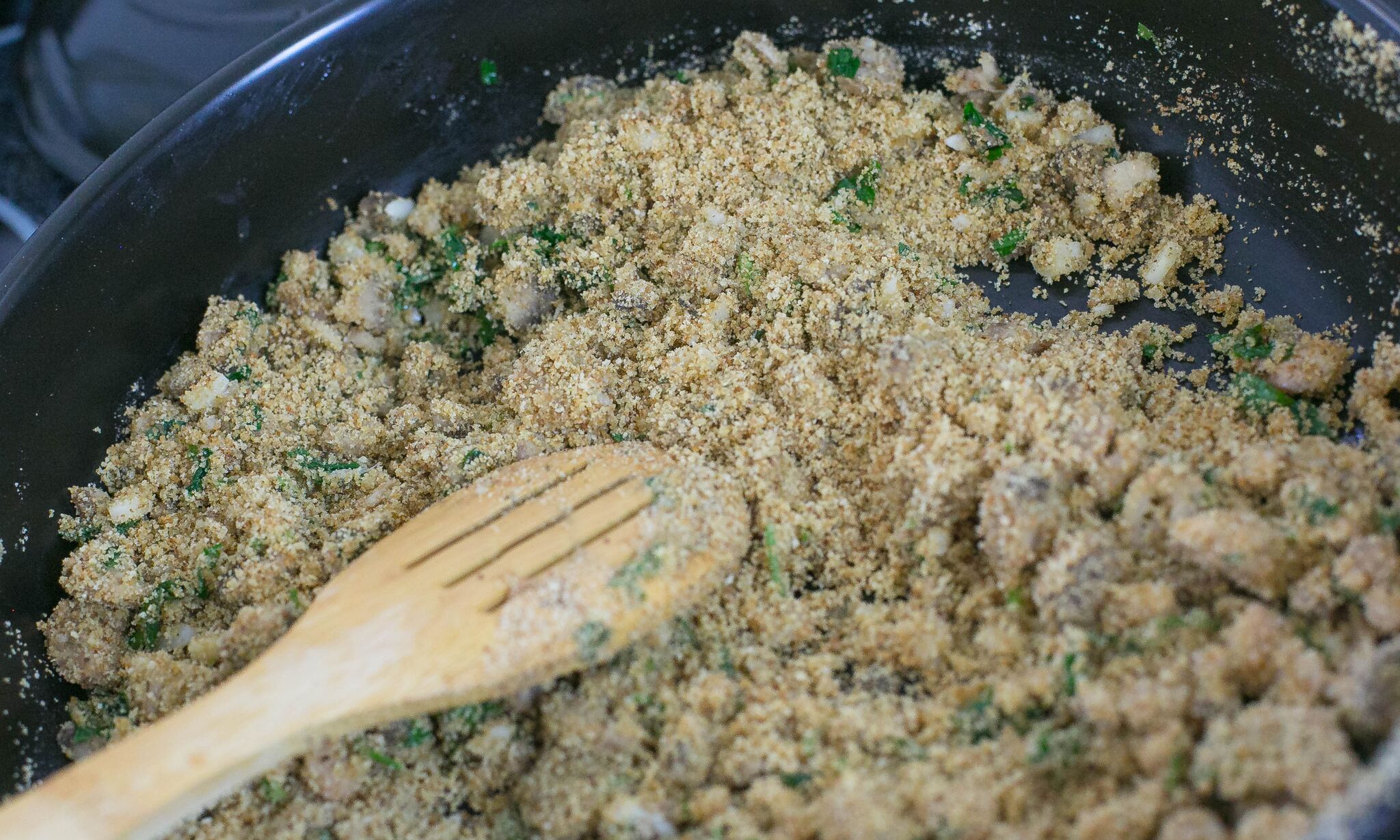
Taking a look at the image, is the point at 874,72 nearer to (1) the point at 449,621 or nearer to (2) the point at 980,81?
(2) the point at 980,81

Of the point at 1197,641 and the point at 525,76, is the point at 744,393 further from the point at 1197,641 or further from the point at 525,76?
the point at 525,76

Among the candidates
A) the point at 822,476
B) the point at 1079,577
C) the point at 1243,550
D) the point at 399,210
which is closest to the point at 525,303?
the point at 399,210

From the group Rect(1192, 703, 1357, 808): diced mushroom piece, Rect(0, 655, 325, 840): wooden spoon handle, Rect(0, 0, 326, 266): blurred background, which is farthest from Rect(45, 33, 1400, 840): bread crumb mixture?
Rect(0, 0, 326, 266): blurred background

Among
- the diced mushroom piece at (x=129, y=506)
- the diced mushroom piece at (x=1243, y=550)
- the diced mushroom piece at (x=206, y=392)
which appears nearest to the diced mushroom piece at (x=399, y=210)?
the diced mushroom piece at (x=206, y=392)

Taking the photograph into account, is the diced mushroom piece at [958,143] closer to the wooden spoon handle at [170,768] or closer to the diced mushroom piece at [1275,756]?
the diced mushroom piece at [1275,756]

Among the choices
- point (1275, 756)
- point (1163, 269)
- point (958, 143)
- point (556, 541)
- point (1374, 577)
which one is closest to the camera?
point (1275, 756)

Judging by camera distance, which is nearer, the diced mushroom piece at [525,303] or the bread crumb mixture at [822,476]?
the bread crumb mixture at [822,476]
